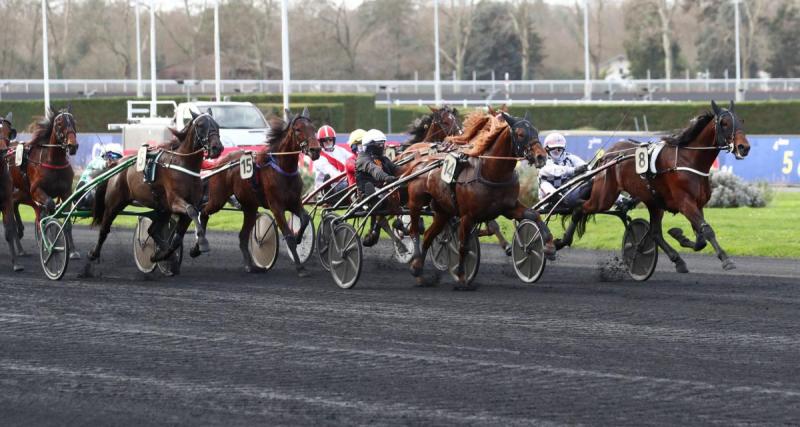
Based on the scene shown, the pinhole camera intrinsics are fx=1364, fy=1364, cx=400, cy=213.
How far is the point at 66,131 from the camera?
13.2m

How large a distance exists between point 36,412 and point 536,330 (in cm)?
335

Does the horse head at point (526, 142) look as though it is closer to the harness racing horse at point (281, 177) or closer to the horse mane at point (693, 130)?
the horse mane at point (693, 130)

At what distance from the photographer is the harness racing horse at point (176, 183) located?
11.5 metres

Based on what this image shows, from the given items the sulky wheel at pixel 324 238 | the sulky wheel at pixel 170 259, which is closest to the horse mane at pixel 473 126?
the sulky wheel at pixel 324 238

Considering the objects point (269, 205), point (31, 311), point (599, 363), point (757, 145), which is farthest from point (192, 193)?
point (757, 145)

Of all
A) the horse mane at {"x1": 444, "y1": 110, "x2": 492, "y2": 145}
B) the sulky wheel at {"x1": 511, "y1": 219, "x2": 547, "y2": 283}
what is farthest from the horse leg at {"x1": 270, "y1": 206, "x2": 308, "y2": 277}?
the sulky wheel at {"x1": 511, "y1": 219, "x2": 547, "y2": 283}

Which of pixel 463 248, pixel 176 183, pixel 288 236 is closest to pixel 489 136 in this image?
pixel 463 248

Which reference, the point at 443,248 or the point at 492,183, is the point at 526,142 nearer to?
the point at 492,183

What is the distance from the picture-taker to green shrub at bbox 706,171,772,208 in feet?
63.4

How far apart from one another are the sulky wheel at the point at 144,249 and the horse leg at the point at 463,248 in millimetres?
3094

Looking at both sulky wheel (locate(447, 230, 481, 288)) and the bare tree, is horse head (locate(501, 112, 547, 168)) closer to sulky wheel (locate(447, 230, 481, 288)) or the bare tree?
sulky wheel (locate(447, 230, 481, 288))

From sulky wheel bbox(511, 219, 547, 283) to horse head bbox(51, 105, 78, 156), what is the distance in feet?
15.1

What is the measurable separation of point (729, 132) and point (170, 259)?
16.6ft

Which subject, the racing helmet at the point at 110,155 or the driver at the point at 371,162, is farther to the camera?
the racing helmet at the point at 110,155
